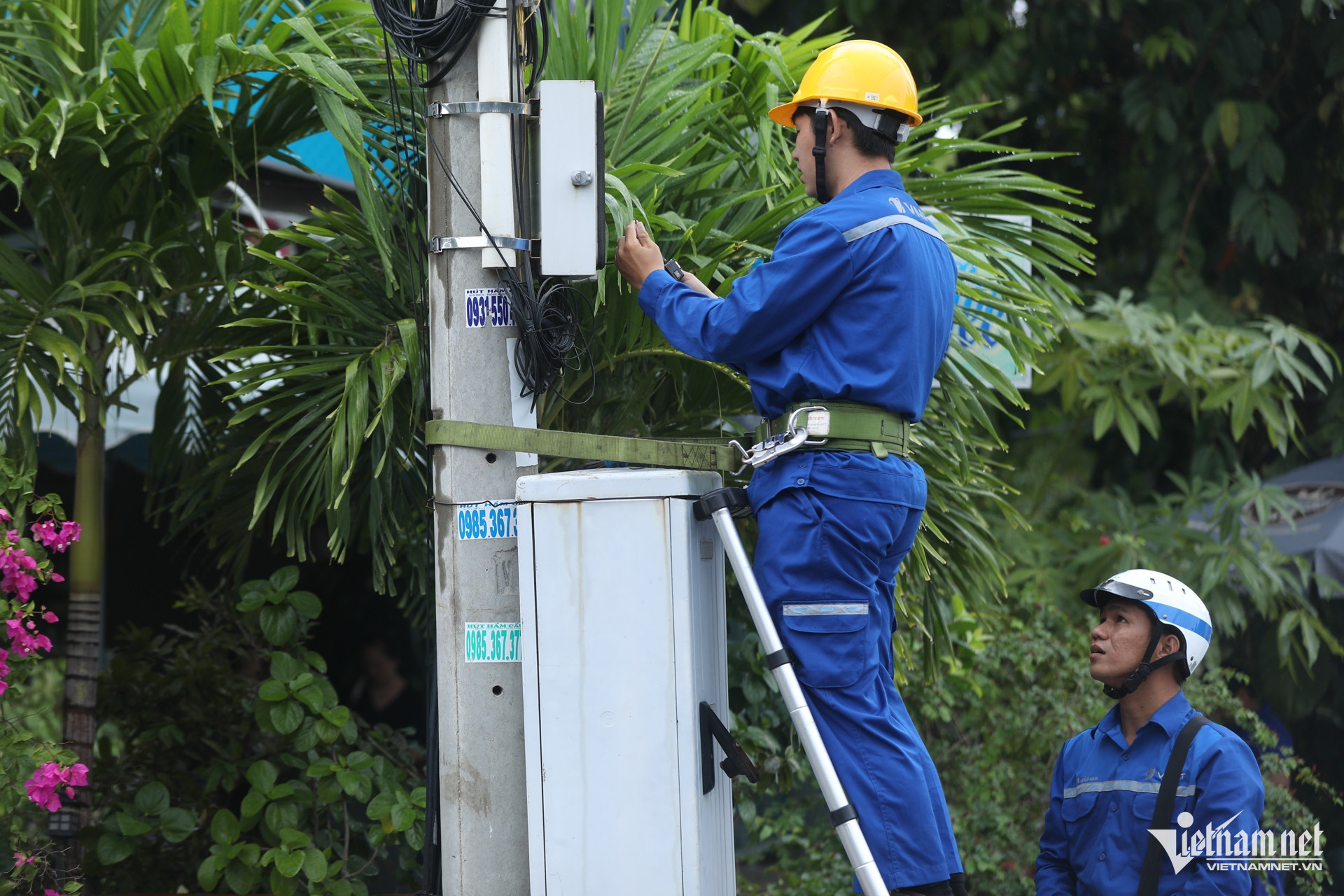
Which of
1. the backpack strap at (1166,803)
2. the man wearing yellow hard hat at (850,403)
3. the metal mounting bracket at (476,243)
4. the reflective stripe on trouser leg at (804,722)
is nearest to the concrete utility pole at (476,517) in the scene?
the metal mounting bracket at (476,243)

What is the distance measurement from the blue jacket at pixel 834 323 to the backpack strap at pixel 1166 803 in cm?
88

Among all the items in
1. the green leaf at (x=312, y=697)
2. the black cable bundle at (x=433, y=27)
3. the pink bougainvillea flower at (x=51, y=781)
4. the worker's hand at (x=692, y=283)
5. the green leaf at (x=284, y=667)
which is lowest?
the pink bougainvillea flower at (x=51, y=781)

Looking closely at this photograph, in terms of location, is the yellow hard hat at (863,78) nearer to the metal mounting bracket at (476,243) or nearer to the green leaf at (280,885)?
the metal mounting bracket at (476,243)

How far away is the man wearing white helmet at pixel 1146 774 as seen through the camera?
3014mm

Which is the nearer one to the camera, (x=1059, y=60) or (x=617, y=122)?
(x=617, y=122)

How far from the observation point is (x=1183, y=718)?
326 cm

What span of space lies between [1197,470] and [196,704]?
5.75 metres

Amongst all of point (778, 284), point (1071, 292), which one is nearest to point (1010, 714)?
point (1071, 292)

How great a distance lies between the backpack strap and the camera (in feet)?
9.88

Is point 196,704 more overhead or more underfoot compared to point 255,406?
more underfoot

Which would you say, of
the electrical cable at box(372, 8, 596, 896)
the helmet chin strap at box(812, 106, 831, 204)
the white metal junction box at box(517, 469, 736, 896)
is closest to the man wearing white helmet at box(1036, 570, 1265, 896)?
the white metal junction box at box(517, 469, 736, 896)

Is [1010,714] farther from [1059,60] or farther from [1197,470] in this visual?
[1059,60]

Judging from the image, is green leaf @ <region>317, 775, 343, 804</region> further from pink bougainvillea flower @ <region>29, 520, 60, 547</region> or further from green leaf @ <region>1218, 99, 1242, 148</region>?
green leaf @ <region>1218, 99, 1242, 148</region>

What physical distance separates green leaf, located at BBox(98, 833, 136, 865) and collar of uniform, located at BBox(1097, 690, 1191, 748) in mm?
2874
